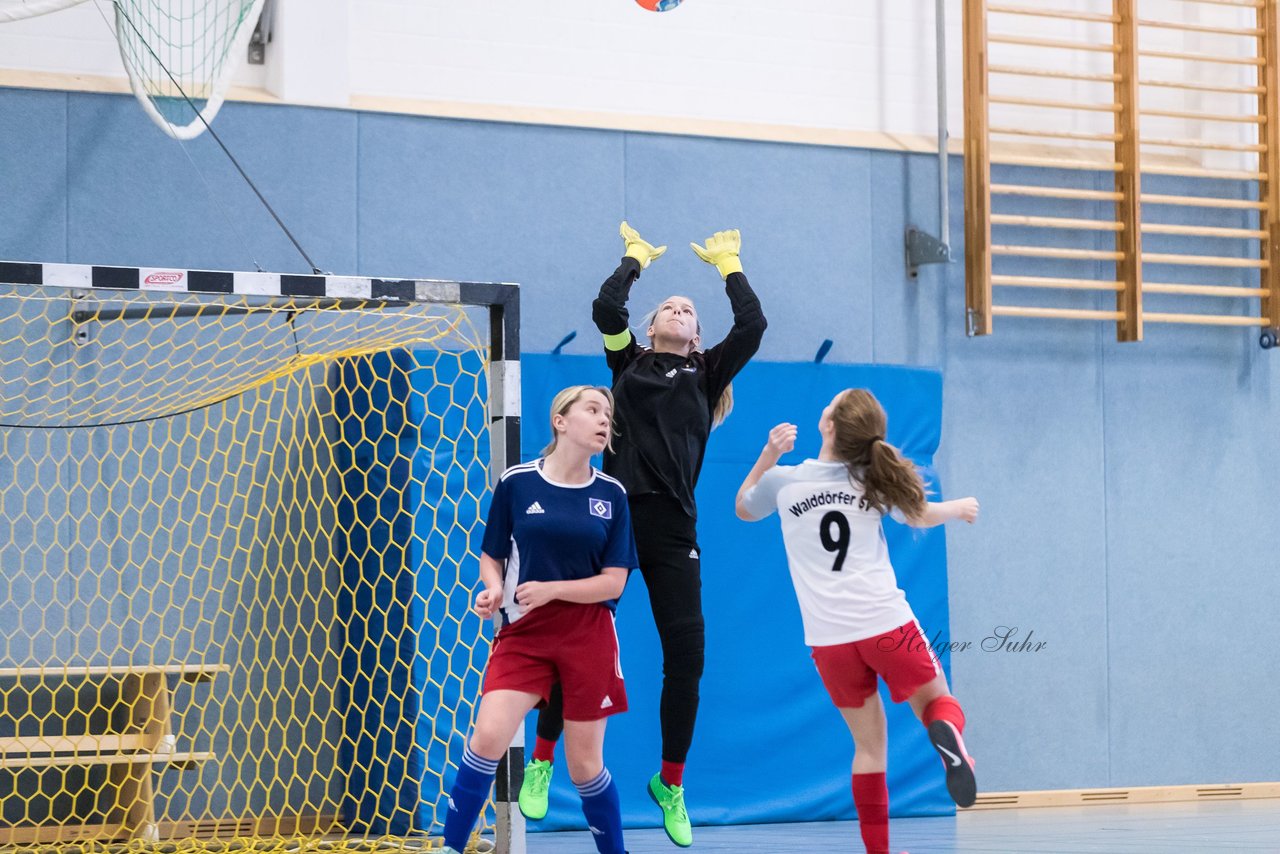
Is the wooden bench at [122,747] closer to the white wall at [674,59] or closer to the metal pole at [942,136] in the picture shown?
the white wall at [674,59]

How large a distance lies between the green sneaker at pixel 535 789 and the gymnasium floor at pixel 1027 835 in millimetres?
595

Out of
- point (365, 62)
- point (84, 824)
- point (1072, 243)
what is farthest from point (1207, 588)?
point (84, 824)

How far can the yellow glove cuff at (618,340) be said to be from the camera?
4.48 metres

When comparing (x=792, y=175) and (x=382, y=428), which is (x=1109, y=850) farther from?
(x=792, y=175)

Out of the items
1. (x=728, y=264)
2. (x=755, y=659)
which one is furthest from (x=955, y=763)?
(x=755, y=659)

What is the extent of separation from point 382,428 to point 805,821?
208 centimetres

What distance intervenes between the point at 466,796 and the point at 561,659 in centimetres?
37

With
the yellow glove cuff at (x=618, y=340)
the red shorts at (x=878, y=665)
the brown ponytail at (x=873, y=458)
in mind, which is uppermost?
the yellow glove cuff at (x=618, y=340)

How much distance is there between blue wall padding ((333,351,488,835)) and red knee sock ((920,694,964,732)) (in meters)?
1.95

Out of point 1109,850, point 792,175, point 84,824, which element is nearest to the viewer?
point 1109,850

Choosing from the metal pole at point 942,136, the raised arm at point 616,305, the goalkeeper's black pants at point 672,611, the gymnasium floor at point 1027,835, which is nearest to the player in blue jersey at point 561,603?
the goalkeeper's black pants at point 672,611

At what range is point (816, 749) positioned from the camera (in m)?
5.86

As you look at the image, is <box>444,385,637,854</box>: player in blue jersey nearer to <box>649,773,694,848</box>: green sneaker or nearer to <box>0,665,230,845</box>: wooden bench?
<box>649,773,694,848</box>: green sneaker

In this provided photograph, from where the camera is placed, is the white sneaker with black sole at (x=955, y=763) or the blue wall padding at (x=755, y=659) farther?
the blue wall padding at (x=755, y=659)
